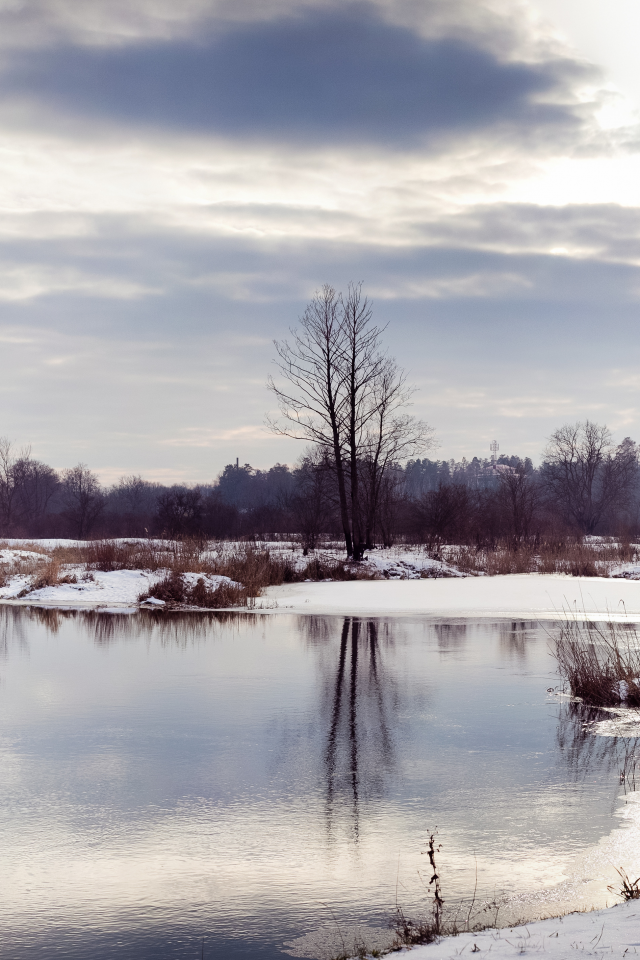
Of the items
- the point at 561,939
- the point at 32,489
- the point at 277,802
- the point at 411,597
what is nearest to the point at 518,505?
the point at 411,597

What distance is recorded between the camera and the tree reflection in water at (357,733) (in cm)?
702

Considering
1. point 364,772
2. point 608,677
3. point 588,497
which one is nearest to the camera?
point 364,772

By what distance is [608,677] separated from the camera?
1107 cm

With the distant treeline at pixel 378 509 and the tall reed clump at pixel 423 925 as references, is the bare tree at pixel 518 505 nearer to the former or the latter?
the distant treeline at pixel 378 509

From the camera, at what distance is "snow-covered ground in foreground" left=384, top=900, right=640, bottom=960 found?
3.69 m

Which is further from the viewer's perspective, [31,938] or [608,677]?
[608,677]

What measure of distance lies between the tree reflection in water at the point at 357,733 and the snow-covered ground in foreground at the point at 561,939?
6.37ft

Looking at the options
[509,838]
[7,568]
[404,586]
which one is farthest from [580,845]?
[7,568]

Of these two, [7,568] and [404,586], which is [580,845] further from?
[7,568]

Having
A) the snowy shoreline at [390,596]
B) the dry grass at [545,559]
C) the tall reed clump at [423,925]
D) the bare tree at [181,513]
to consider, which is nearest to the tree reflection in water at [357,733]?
the tall reed clump at [423,925]

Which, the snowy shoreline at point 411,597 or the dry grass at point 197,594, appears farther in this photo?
the dry grass at point 197,594

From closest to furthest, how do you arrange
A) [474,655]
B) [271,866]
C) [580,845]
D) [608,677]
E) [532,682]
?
[271,866], [580,845], [608,677], [532,682], [474,655]

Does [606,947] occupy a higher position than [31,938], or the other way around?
[606,947]

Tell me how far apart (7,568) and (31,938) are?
102 feet
